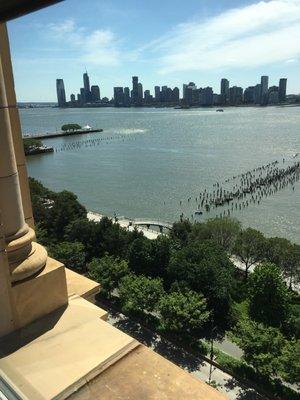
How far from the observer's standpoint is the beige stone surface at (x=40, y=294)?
4.46 meters

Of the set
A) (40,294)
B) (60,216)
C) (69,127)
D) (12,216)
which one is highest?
(12,216)

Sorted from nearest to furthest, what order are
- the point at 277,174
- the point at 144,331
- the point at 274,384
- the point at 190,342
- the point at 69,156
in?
the point at 274,384, the point at 190,342, the point at 144,331, the point at 277,174, the point at 69,156

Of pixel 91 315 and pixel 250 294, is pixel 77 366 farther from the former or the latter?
pixel 250 294

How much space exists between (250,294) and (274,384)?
7.75 meters

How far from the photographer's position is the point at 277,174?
240 feet

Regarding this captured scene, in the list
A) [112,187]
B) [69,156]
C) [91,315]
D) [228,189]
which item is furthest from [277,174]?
[91,315]

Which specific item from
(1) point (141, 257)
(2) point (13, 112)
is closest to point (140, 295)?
(1) point (141, 257)

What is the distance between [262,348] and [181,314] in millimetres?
4463

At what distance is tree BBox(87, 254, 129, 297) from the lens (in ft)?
85.8

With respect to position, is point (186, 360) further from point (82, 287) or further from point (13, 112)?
point (13, 112)

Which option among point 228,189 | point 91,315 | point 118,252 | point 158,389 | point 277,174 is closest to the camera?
point 158,389

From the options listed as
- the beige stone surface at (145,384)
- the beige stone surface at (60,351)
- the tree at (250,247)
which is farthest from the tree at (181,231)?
the beige stone surface at (145,384)

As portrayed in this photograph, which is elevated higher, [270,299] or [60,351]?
[60,351]

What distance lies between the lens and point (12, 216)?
188 inches
